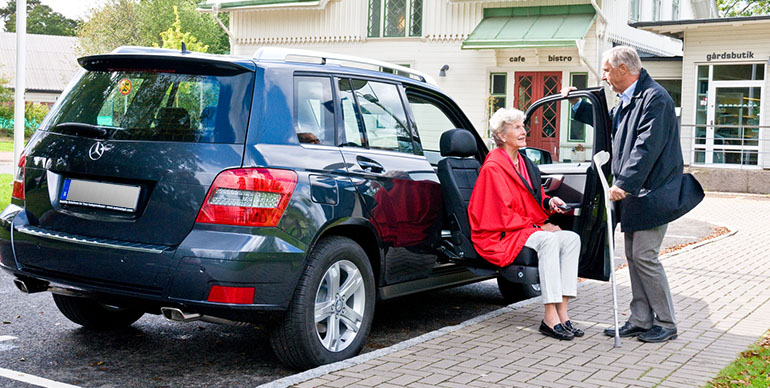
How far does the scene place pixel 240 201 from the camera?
15.1ft

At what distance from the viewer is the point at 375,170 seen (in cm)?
552

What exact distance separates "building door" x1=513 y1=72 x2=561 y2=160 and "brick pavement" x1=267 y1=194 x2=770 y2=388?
58.9ft

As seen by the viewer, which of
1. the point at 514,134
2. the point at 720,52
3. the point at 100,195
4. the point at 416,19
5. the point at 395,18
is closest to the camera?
the point at 100,195

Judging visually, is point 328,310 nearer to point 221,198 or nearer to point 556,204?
point 221,198

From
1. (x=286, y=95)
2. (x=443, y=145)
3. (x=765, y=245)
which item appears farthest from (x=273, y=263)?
(x=765, y=245)

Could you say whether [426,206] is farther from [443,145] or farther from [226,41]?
[226,41]

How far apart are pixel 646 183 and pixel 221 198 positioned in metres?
2.76

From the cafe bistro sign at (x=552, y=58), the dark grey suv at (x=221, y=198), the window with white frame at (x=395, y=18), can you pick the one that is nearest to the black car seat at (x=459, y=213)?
the dark grey suv at (x=221, y=198)

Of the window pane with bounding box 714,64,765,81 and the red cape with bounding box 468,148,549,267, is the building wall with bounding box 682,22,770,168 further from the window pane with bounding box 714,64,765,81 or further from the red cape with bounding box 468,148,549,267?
the red cape with bounding box 468,148,549,267

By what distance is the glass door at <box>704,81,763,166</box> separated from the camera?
24094 mm

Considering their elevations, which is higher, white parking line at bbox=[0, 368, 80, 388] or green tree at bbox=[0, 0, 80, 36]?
green tree at bbox=[0, 0, 80, 36]

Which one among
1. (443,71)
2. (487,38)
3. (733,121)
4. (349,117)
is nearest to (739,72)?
(733,121)

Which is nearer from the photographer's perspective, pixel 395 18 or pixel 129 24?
pixel 395 18

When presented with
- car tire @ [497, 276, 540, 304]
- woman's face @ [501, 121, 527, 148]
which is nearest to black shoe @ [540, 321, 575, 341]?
woman's face @ [501, 121, 527, 148]
